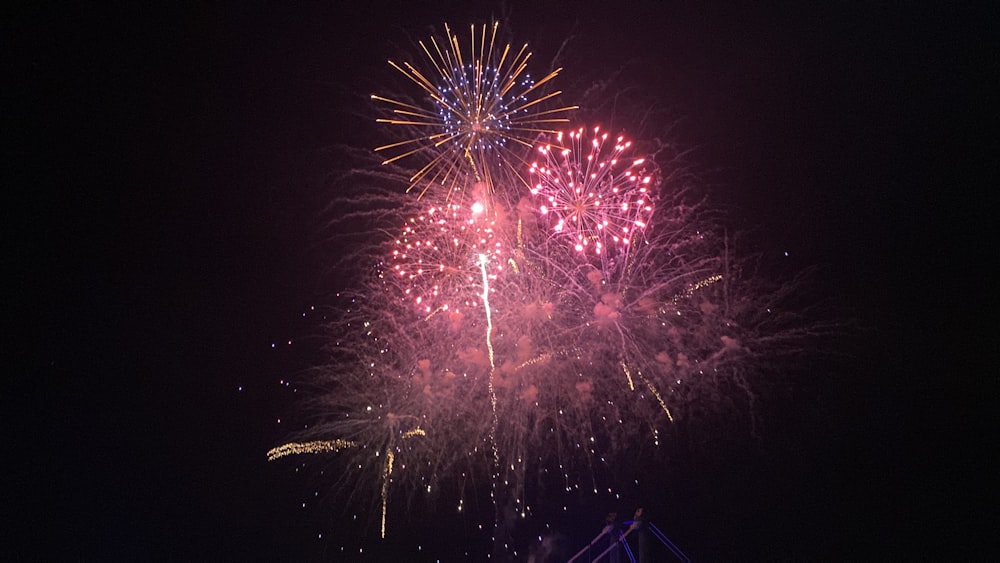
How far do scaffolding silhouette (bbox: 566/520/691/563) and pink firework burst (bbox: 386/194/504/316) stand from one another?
24.4 ft

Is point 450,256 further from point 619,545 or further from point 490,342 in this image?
point 619,545

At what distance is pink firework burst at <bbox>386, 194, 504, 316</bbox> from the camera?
8930mm

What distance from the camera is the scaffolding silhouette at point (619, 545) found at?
14375 millimetres

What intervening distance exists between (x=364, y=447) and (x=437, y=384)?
1507mm

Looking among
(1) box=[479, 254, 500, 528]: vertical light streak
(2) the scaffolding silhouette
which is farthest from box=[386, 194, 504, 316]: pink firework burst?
(2) the scaffolding silhouette

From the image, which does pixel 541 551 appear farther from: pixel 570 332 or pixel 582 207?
pixel 582 207

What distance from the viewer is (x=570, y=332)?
929 centimetres

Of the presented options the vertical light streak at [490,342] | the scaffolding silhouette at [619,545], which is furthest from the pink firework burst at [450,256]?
the scaffolding silhouette at [619,545]

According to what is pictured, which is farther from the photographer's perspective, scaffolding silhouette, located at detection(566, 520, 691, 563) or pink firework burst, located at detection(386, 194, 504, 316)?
scaffolding silhouette, located at detection(566, 520, 691, 563)

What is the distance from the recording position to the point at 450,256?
29.7 ft

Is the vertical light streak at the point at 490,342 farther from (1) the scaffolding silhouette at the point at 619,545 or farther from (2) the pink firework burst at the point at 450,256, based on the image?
(1) the scaffolding silhouette at the point at 619,545

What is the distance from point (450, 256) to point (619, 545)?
9.37 m

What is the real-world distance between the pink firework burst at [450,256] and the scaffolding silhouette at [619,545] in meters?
7.45

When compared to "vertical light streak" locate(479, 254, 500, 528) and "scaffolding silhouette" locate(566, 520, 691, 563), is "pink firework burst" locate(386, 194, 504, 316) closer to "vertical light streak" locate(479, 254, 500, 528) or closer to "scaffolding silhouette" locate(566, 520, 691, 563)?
"vertical light streak" locate(479, 254, 500, 528)
